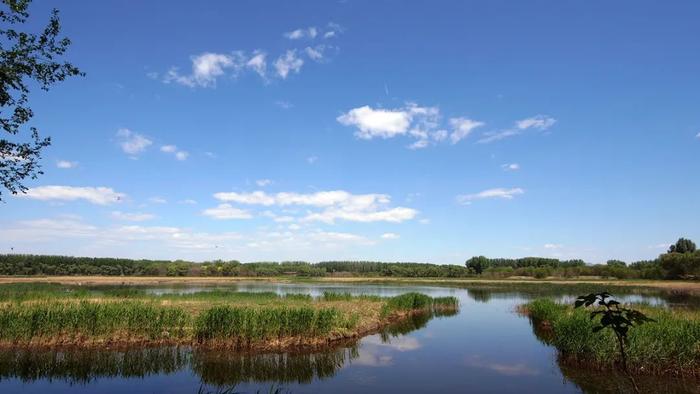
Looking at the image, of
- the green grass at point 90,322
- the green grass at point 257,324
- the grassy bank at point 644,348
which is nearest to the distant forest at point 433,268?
the grassy bank at point 644,348

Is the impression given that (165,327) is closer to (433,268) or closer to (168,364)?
(168,364)

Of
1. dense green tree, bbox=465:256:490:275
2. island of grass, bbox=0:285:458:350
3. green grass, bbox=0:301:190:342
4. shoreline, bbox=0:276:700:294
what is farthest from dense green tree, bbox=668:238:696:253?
green grass, bbox=0:301:190:342

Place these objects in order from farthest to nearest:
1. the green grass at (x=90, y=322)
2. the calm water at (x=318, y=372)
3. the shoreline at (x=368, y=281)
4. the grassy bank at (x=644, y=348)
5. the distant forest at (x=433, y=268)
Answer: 1. the distant forest at (x=433, y=268)
2. the shoreline at (x=368, y=281)
3. the green grass at (x=90, y=322)
4. the grassy bank at (x=644, y=348)
5. the calm water at (x=318, y=372)

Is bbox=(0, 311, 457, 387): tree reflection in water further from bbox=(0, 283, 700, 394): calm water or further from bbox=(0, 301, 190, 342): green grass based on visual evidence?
bbox=(0, 301, 190, 342): green grass

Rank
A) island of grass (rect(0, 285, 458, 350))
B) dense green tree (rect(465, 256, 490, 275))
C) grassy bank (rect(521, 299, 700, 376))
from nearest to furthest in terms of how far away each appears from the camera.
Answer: grassy bank (rect(521, 299, 700, 376)) < island of grass (rect(0, 285, 458, 350)) < dense green tree (rect(465, 256, 490, 275))

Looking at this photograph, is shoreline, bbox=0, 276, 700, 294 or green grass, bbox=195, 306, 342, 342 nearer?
green grass, bbox=195, 306, 342, 342

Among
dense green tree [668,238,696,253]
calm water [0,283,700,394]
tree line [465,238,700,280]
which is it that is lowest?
calm water [0,283,700,394]

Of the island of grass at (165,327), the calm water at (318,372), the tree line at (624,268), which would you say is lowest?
the calm water at (318,372)

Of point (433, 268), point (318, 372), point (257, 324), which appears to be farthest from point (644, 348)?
point (433, 268)

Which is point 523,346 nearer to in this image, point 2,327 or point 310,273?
point 2,327

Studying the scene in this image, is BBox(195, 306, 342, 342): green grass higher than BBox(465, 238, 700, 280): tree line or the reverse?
the reverse

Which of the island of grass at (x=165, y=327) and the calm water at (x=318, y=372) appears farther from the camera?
the island of grass at (x=165, y=327)

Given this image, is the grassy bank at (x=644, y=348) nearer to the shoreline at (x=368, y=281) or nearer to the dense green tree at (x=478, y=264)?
the shoreline at (x=368, y=281)

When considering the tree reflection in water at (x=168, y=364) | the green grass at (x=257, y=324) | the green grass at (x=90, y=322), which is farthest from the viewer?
the green grass at (x=257, y=324)
